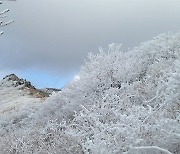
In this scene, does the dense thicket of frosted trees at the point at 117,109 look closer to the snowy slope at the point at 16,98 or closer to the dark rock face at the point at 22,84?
the snowy slope at the point at 16,98

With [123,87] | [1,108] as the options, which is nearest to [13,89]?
[1,108]

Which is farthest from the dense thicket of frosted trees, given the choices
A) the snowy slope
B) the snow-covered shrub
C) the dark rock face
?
the dark rock face

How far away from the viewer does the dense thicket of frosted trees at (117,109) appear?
9.13 meters

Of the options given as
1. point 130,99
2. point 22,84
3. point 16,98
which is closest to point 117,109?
point 130,99

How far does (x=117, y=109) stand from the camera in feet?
44.7

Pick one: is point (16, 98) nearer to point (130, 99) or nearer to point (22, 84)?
point (22, 84)

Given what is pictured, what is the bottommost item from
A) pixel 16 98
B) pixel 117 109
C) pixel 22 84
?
pixel 117 109

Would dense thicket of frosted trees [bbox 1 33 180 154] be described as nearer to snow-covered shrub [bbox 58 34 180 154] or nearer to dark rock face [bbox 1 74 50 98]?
snow-covered shrub [bbox 58 34 180 154]

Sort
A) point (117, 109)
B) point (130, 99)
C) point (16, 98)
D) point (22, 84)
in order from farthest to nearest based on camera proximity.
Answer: point (22, 84)
point (16, 98)
point (130, 99)
point (117, 109)

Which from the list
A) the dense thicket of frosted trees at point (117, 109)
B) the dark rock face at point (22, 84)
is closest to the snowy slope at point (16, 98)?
the dark rock face at point (22, 84)

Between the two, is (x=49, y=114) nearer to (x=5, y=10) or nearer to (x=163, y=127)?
(x=5, y=10)

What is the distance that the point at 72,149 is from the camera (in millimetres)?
13781

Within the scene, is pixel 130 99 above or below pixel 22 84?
below

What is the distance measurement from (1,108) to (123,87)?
695 inches
